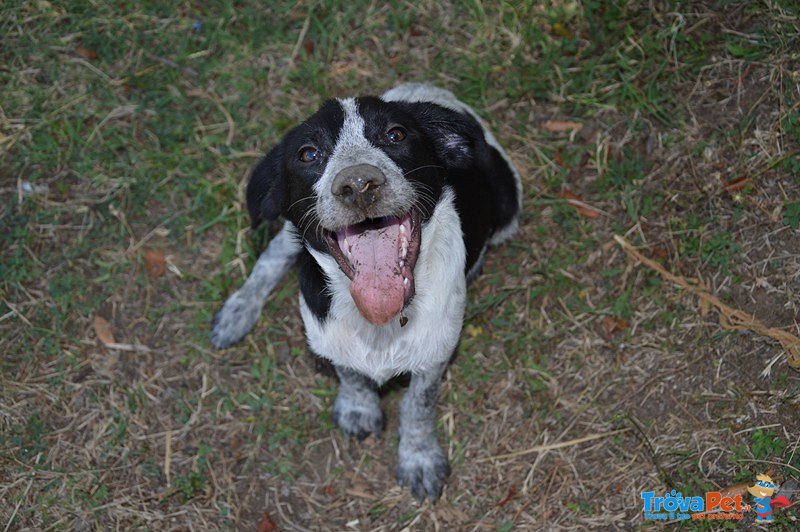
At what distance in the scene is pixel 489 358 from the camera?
4.07 meters

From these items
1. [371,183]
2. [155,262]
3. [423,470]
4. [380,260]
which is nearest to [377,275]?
[380,260]

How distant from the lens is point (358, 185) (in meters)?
2.64

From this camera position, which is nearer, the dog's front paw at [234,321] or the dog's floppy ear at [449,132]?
the dog's floppy ear at [449,132]

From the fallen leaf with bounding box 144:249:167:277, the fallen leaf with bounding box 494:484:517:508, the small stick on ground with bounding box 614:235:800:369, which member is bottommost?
the fallen leaf with bounding box 494:484:517:508

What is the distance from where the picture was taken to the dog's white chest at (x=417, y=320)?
10.2ft

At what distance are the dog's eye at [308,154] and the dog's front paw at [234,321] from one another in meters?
1.39

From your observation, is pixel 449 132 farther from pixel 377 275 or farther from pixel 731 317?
pixel 731 317

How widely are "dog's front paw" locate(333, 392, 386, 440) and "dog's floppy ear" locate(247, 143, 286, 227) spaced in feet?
3.70

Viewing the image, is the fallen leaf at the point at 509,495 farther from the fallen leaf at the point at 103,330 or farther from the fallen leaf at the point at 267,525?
the fallen leaf at the point at 103,330

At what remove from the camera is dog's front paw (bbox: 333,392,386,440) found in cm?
383

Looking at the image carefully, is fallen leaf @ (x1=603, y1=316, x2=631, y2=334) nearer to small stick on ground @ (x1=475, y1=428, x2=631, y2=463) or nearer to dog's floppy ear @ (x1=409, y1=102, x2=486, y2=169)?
small stick on ground @ (x1=475, y1=428, x2=631, y2=463)

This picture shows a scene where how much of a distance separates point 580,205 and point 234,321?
2.19 metres

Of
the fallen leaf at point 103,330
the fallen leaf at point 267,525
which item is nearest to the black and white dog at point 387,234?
the fallen leaf at point 267,525

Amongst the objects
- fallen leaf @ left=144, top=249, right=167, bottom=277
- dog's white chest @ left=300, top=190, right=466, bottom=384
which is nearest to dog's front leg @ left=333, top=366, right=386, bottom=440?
dog's white chest @ left=300, top=190, right=466, bottom=384
